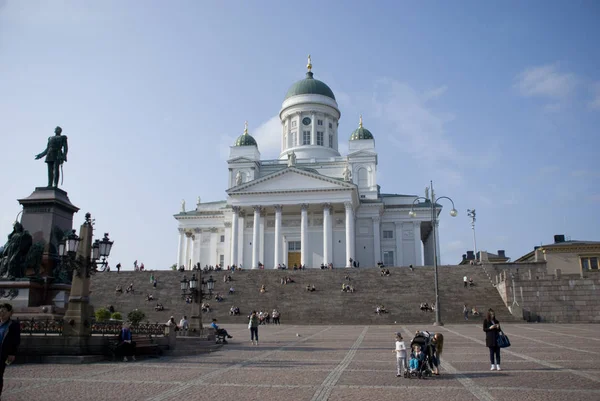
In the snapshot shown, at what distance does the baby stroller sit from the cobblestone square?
1.08 feet

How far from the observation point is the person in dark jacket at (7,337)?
25.5ft

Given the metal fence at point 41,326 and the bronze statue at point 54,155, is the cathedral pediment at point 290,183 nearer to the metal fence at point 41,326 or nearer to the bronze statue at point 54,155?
the bronze statue at point 54,155

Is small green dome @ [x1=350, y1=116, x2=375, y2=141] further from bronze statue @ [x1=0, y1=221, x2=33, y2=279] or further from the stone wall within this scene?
bronze statue @ [x1=0, y1=221, x2=33, y2=279]

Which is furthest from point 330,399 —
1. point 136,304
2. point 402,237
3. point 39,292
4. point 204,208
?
point 204,208

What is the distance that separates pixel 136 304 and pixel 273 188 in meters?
23.5

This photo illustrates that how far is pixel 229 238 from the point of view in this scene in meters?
67.4

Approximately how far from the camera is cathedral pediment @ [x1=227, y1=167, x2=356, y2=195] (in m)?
60.4

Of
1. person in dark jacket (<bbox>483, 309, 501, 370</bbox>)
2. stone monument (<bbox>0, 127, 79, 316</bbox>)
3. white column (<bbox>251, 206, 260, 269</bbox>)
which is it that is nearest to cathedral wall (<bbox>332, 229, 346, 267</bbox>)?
white column (<bbox>251, 206, 260, 269</bbox>)

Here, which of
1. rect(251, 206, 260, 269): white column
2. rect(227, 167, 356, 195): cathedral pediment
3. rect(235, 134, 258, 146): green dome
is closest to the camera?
rect(251, 206, 260, 269): white column

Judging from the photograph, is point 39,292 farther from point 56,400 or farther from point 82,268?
point 56,400

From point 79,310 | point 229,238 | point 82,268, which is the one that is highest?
point 229,238

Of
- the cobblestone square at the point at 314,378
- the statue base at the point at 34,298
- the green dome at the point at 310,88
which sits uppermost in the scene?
the green dome at the point at 310,88

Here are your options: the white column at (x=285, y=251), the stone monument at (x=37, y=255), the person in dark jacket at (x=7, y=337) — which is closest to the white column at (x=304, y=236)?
the white column at (x=285, y=251)

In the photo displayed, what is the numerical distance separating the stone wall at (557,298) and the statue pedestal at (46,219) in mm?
30138
